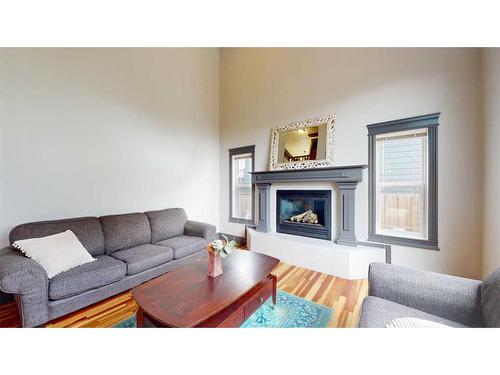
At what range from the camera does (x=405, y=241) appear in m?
2.44

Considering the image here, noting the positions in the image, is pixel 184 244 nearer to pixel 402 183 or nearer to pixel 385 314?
pixel 385 314

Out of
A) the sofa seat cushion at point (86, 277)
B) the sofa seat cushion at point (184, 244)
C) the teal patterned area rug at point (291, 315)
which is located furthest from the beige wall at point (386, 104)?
the sofa seat cushion at point (86, 277)

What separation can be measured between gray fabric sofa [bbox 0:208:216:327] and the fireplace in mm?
1277

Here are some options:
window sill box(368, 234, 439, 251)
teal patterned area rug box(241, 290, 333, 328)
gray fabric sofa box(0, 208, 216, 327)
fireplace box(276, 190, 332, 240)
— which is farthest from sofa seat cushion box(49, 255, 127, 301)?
window sill box(368, 234, 439, 251)

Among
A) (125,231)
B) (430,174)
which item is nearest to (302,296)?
(430,174)

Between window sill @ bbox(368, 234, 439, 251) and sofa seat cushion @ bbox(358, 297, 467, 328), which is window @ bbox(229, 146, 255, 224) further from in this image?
sofa seat cushion @ bbox(358, 297, 467, 328)

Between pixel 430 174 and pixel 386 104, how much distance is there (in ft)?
3.41

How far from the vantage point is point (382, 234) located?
2600 mm

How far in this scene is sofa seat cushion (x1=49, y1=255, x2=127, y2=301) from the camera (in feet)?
5.22

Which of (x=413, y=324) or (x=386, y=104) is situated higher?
(x=386, y=104)

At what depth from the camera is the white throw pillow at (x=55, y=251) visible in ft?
5.47
